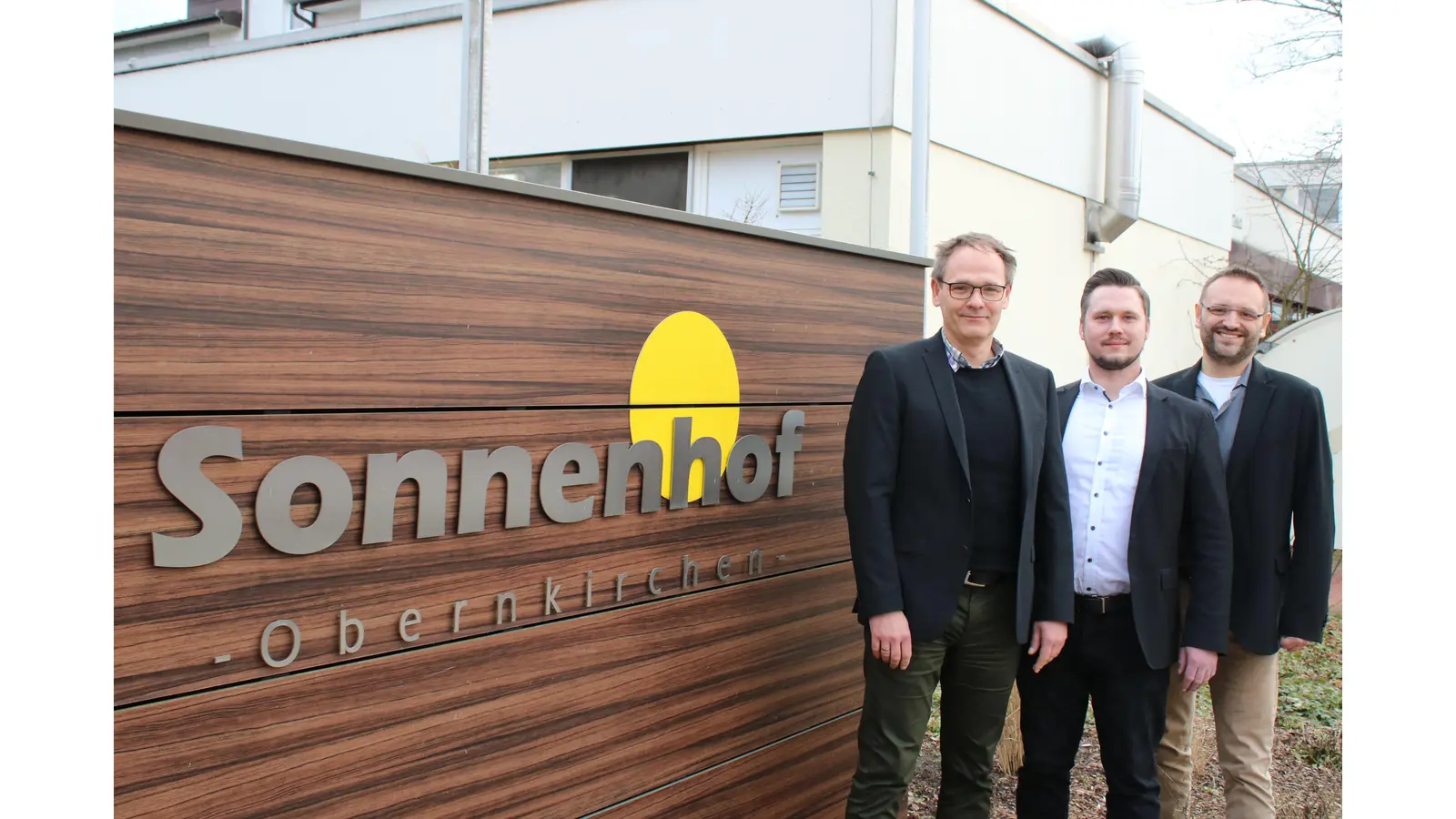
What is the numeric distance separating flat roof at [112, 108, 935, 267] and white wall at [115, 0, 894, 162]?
352cm

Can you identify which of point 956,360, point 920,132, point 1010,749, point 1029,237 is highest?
point 1029,237

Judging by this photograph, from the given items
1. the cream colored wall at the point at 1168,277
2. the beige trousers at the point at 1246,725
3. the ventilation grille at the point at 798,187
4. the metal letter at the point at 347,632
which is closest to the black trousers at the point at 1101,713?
the beige trousers at the point at 1246,725

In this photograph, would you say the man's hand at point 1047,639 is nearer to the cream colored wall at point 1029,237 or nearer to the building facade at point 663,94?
the cream colored wall at point 1029,237

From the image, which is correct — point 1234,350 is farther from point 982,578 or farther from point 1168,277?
point 1168,277

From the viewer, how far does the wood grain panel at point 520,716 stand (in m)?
1.92

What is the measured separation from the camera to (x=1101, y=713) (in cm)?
302

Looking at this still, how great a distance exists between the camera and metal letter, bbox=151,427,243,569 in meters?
1.82

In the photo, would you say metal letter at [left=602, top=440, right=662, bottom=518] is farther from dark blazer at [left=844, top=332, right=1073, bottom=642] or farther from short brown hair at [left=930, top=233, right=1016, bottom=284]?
short brown hair at [left=930, top=233, right=1016, bottom=284]

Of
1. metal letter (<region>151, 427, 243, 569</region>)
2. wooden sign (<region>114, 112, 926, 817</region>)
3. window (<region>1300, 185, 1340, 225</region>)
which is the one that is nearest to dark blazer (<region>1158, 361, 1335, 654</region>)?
wooden sign (<region>114, 112, 926, 817</region>)

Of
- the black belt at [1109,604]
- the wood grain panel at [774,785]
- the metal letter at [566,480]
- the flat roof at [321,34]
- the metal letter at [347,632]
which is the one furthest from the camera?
the flat roof at [321,34]

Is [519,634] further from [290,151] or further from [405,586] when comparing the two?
[290,151]

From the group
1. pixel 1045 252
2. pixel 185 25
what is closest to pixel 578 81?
pixel 185 25

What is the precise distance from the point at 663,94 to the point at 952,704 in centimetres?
467

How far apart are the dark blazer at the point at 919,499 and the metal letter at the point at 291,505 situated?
4.21ft
